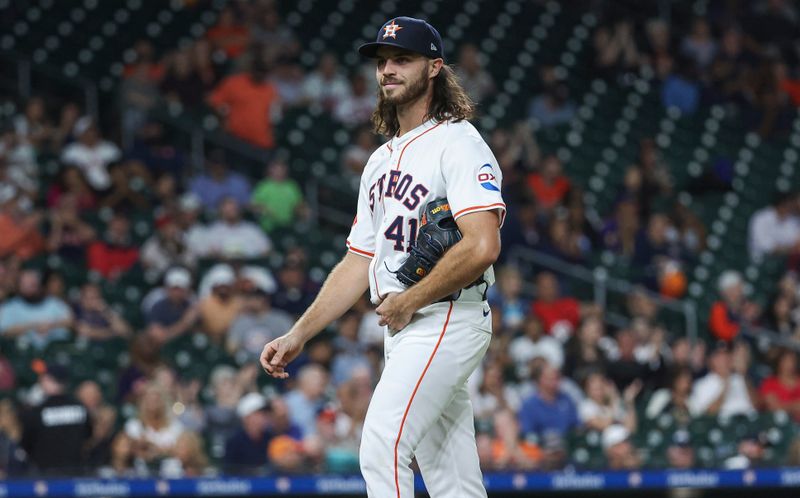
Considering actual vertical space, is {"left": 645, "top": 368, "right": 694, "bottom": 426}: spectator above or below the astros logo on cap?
below

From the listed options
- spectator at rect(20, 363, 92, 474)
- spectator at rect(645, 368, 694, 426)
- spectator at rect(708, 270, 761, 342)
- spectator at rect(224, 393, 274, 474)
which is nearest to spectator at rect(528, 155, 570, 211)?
spectator at rect(708, 270, 761, 342)

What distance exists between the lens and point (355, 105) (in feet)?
42.5

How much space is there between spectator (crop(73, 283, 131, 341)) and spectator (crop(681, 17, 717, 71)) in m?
8.17

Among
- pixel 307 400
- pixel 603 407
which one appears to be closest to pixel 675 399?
pixel 603 407

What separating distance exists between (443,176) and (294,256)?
661cm

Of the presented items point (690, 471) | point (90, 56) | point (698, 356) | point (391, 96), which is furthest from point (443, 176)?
point (90, 56)

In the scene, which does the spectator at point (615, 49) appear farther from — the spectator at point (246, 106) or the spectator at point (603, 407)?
the spectator at point (603, 407)

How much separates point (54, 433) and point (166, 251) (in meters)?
2.61

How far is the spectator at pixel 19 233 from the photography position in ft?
32.6

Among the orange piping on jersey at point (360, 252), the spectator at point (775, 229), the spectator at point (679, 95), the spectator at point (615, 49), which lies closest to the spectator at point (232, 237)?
the spectator at point (775, 229)

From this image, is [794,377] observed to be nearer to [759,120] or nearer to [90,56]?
[759,120]

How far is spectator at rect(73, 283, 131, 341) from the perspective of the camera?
9.30 meters

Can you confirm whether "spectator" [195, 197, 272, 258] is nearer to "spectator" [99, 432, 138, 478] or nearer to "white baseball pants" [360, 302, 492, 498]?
"spectator" [99, 432, 138, 478]

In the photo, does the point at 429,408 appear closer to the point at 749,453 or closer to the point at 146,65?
the point at 749,453
